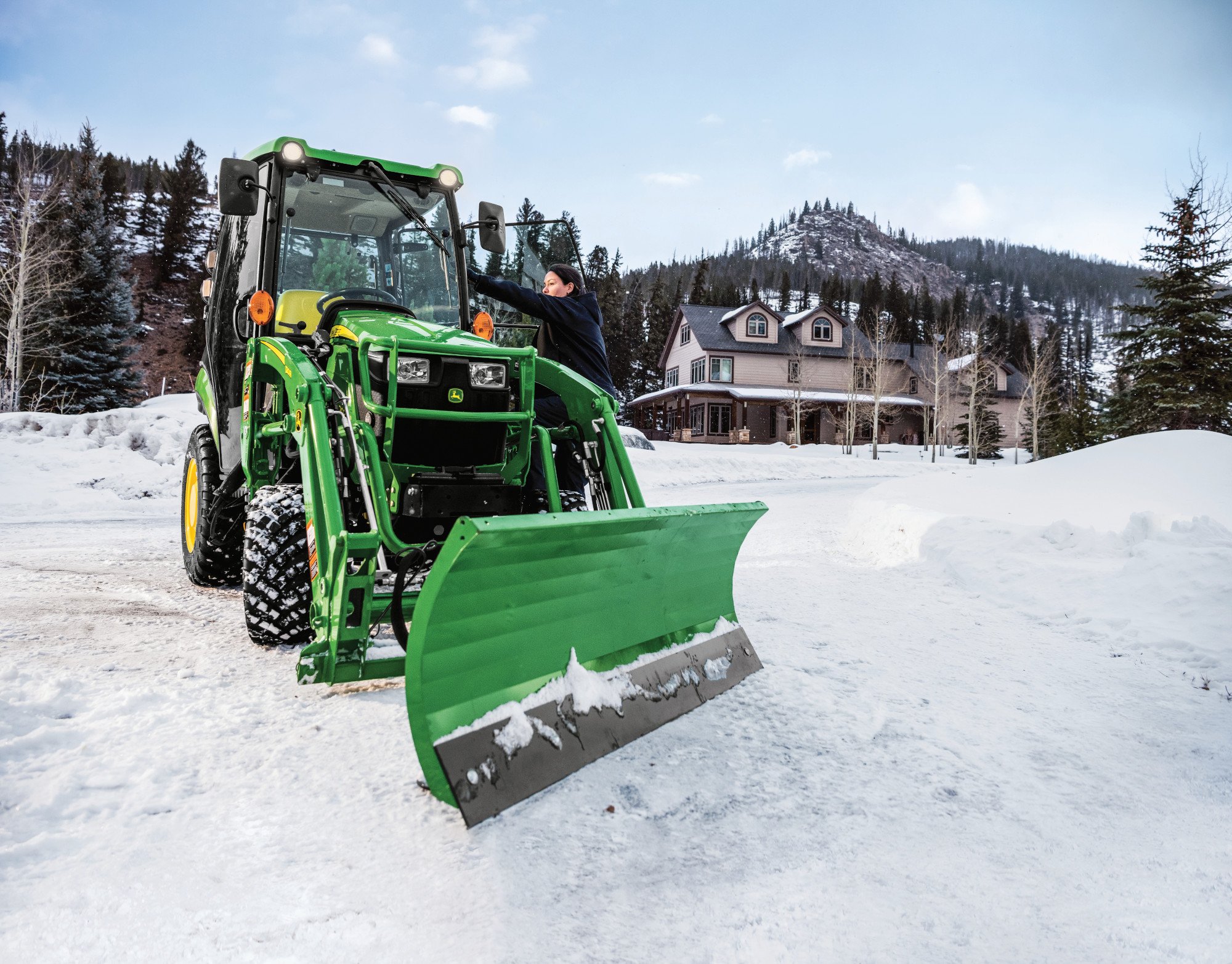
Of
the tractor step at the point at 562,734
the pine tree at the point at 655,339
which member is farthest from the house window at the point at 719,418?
the tractor step at the point at 562,734

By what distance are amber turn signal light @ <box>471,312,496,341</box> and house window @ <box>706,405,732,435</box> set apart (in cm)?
3813

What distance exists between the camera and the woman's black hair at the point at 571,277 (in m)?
5.67

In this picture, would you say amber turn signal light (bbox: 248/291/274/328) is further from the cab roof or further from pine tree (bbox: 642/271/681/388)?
pine tree (bbox: 642/271/681/388)

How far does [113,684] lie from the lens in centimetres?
374

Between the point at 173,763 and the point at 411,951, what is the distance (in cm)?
149

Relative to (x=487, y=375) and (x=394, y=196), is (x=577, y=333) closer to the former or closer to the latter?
(x=394, y=196)

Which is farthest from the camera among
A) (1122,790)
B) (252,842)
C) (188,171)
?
(188,171)

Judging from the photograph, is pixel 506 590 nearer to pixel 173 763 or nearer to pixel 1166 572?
pixel 173 763

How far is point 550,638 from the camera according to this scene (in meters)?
3.06

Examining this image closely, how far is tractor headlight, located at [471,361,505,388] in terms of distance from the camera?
4.04 m

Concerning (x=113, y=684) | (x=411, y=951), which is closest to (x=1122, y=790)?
(x=411, y=951)

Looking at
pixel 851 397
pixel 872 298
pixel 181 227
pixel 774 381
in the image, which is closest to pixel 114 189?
pixel 181 227

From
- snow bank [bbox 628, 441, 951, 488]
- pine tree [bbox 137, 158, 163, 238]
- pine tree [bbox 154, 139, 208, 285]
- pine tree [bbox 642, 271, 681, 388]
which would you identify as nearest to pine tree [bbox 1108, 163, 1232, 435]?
snow bank [bbox 628, 441, 951, 488]

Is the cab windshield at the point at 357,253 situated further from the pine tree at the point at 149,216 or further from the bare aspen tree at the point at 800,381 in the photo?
the pine tree at the point at 149,216
